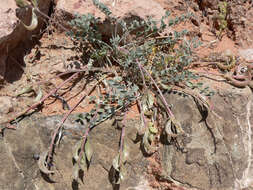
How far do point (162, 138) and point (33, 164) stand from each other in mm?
1122

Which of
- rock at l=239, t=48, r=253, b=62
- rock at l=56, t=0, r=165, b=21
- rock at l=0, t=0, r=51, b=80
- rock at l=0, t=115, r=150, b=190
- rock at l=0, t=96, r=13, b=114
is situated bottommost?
rock at l=0, t=115, r=150, b=190

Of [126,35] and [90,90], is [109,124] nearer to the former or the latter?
[90,90]

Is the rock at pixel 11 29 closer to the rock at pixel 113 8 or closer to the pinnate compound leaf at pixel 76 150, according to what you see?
the rock at pixel 113 8

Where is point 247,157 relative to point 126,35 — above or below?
below

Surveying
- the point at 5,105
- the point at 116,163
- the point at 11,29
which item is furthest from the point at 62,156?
the point at 11,29

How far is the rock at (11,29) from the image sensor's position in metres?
2.42

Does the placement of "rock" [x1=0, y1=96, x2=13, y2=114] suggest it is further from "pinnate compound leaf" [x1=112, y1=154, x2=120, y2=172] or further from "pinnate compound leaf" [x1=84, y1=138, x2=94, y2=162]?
"pinnate compound leaf" [x1=112, y1=154, x2=120, y2=172]

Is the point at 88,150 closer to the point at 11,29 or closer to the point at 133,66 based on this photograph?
the point at 133,66

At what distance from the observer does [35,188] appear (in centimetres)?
225

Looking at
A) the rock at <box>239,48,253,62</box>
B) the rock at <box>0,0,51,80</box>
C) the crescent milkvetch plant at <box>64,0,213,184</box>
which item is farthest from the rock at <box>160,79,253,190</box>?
the rock at <box>0,0,51,80</box>

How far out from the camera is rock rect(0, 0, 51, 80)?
242 centimetres

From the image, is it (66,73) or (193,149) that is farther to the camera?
(66,73)

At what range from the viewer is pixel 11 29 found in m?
2.45

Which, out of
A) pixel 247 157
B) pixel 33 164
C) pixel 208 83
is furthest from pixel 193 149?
pixel 33 164
